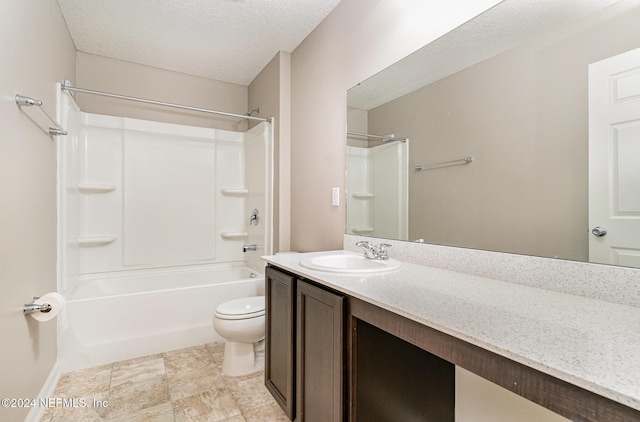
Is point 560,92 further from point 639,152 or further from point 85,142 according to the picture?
point 85,142

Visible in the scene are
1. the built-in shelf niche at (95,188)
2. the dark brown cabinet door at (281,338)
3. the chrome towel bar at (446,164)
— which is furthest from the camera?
the built-in shelf niche at (95,188)

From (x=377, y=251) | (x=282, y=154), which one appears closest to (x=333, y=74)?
(x=282, y=154)

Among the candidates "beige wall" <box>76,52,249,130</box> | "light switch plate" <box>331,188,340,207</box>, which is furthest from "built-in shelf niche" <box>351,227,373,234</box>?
"beige wall" <box>76,52,249,130</box>

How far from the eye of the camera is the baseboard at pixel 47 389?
5.11 feet

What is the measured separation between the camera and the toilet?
1989 mm

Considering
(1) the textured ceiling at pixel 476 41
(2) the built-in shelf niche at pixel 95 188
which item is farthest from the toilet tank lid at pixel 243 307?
(2) the built-in shelf niche at pixel 95 188

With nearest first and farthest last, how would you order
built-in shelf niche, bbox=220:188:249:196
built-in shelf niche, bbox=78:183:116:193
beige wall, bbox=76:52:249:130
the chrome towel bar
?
1. the chrome towel bar
2. built-in shelf niche, bbox=78:183:116:193
3. beige wall, bbox=76:52:249:130
4. built-in shelf niche, bbox=220:188:249:196

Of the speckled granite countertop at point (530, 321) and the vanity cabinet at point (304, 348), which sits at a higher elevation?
the speckled granite countertop at point (530, 321)

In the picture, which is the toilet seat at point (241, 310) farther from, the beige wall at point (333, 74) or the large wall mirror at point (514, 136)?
the large wall mirror at point (514, 136)

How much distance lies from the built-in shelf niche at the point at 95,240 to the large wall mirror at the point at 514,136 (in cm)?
258

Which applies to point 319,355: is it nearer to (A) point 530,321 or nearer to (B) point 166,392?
(A) point 530,321

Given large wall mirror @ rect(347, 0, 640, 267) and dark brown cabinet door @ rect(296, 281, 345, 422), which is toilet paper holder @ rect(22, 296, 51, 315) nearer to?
dark brown cabinet door @ rect(296, 281, 345, 422)

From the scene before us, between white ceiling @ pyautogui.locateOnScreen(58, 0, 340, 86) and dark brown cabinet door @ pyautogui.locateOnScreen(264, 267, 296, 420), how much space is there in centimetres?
186

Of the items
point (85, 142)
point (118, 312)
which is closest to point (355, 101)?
point (118, 312)
